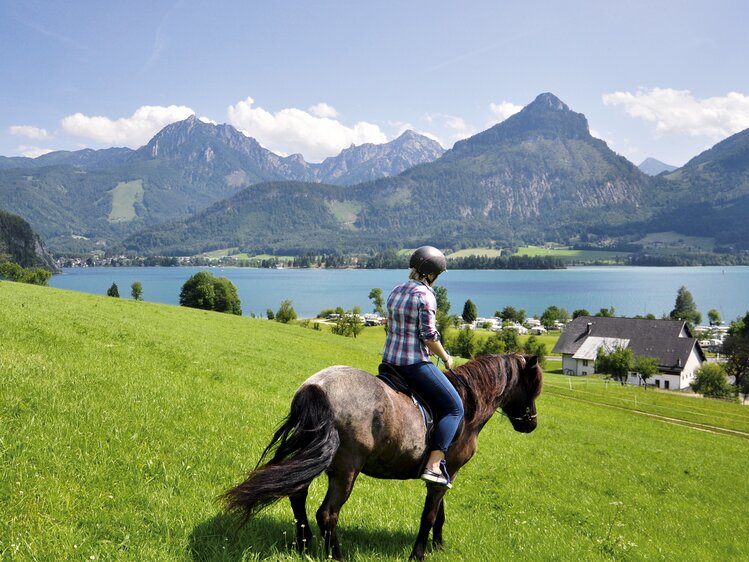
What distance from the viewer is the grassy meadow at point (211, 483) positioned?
5031 millimetres

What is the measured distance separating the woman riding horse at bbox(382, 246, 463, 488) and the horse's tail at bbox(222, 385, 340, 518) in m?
1.15

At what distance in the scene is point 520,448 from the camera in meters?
15.8

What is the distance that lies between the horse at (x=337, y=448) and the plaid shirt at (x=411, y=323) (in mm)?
451

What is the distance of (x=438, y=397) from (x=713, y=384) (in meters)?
75.9

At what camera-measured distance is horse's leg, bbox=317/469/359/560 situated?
5098mm

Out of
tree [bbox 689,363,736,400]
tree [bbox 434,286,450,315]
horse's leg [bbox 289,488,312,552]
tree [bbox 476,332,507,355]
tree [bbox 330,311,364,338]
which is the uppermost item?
horse's leg [bbox 289,488,312,552]

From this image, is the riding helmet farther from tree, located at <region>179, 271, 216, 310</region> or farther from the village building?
tree, located at <region>179, 271, 216, 310</region>

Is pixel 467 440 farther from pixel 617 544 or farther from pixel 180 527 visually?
pixel 617 544

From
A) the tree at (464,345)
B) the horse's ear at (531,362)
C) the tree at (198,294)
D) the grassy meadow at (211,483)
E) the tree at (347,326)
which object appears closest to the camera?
the grassy meadow at (211,483)

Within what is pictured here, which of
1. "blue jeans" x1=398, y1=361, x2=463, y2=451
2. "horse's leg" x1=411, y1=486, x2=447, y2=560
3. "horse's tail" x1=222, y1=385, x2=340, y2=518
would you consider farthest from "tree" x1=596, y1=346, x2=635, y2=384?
"horse's tail" x1=222, y1=385, x2=340, y2=518

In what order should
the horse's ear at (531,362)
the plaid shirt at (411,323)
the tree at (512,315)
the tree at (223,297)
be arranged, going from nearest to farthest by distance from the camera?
the plaid shirt at (411,323) < the horse's ear at (531,362) < the tree at (223,297) < the tree at (512,315)

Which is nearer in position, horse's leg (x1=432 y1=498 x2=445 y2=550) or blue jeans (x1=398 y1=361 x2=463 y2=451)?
blue jeans (x1=398 y1=361 x2=463 y2=451)

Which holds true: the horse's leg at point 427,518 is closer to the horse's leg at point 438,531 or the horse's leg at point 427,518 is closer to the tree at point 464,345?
the horse's leg at point 438,531

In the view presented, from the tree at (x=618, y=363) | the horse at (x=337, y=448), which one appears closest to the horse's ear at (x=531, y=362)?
the horse at (x=337, y=448)
